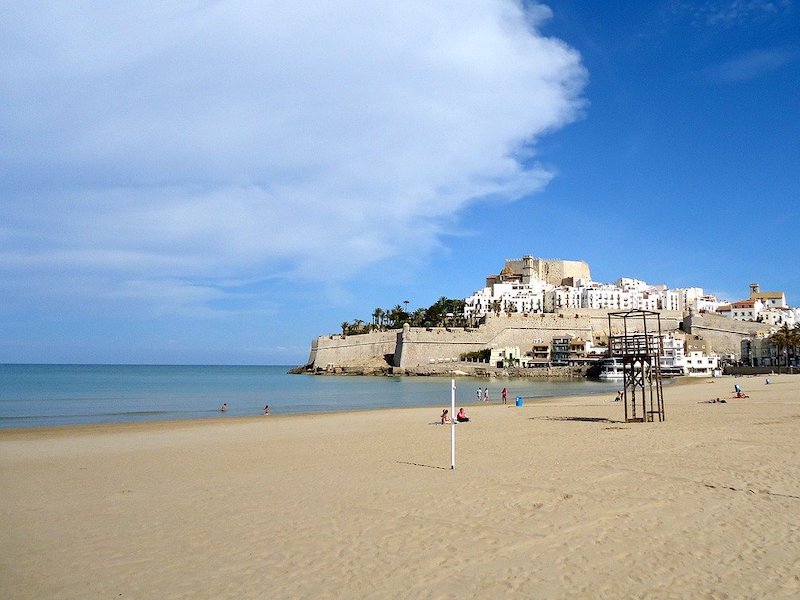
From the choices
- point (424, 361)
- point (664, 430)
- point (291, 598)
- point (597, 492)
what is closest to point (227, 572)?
point (291, 598)

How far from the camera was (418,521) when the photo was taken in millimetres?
6770

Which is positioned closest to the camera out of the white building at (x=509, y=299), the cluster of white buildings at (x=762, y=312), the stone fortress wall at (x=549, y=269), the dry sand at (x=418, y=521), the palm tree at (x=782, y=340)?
the dry sand at (x=418, y=521)

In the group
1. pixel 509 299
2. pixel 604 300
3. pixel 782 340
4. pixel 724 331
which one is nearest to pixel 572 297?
pixel 604 300

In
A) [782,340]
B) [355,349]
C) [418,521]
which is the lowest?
[418,521]

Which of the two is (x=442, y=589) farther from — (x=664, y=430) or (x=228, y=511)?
(x=664, y=430)

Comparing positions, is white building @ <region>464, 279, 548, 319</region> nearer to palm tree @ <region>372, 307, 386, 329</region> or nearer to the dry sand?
palm tree @ <region>372, 307, 386, 329</region>

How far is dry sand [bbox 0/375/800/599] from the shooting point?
4996 millimetres

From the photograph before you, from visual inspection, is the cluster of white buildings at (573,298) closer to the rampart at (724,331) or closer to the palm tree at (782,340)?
the rampart at (724,331)

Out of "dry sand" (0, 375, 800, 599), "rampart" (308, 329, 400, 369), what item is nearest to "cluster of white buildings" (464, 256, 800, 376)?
"rampart" (308, 329, 400, 369)

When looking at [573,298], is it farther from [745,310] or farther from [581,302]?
[745,310]

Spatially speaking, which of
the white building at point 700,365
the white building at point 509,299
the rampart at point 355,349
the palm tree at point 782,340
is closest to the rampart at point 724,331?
the palm tree at point 782,340

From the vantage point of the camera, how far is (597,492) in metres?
7.86

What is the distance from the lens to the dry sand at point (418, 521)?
500 cm

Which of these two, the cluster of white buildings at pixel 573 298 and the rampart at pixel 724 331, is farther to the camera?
the cluster of white buildings at pixel 573 298
